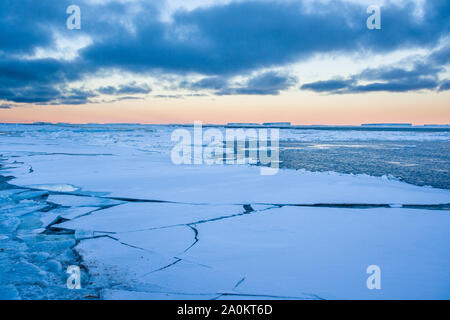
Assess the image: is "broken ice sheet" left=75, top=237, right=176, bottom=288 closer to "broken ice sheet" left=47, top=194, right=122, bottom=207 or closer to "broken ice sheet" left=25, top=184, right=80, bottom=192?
"broken ice sheet" left=47, top=194, right=122, bottom=207


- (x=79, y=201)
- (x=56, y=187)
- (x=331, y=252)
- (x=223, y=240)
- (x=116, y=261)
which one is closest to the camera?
(x=116, y=261)

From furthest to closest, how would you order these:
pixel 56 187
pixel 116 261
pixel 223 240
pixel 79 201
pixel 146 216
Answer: pixel 56 187
pixel 79 201
pixel 146 216
pixel 223 240
pixel 116 261

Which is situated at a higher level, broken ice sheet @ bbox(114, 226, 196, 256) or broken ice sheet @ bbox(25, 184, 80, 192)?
broken ice sheet @ bbox(25, 184, 80, 192)

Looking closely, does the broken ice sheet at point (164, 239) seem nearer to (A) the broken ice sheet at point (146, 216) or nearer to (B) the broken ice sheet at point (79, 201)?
(A) the broken ice sheet at point (146, 216)

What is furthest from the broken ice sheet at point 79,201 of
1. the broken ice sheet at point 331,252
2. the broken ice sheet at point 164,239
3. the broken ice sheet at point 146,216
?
the broken ice sheet at point 331,252

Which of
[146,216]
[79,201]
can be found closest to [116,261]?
[146,216]

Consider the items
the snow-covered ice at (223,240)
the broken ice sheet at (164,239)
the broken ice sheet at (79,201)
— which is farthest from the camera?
the broken ice sheet at (79,201)

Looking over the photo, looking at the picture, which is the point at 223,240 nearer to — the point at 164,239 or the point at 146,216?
the point at 164,239

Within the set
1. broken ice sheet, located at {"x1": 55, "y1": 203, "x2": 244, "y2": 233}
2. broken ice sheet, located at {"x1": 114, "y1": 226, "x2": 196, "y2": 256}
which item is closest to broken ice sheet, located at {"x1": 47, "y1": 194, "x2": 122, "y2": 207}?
broken ice sheet, located at {"x1": 55, "y1": 203, "x2": 244, "y2": 233}

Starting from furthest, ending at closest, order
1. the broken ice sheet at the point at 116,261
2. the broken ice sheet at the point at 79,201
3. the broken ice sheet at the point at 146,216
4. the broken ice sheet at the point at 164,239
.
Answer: the broken ice sheet at the point at 79,201 → the broken ice sheet at the point at 146,216 → the broken ice sheet at the point at 164,239 → the broken ice sheet at the point at 116,261

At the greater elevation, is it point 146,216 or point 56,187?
point 56,187

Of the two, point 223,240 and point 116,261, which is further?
point 223,240

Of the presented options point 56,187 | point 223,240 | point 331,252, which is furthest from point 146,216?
point 56,187
